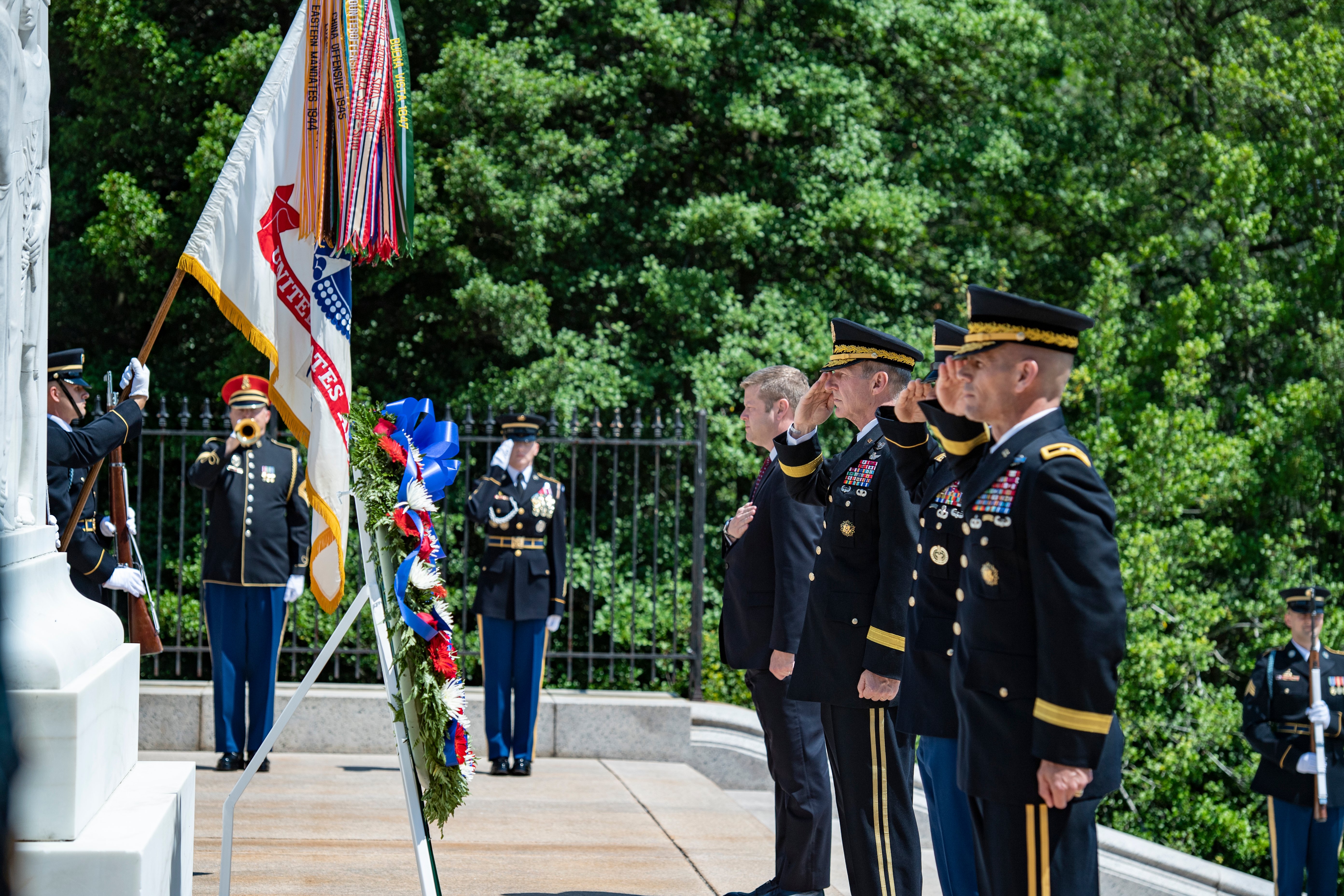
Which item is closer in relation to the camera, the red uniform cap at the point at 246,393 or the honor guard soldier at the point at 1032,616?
the honor guard soldier at the point at 1032,616

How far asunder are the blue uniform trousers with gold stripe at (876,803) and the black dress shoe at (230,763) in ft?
13.7

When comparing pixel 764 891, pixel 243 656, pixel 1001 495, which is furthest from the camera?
pixel 243 656

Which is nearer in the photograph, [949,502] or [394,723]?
[949,502]

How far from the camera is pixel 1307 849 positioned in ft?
24.2

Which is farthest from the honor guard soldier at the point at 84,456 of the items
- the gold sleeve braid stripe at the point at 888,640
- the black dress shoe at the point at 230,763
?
the gold sleeve braid stripe at the point at 888,640

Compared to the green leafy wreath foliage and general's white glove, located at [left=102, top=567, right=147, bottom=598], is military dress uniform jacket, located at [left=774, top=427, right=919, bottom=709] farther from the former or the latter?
general's white glove, located at [left=102, top=567, right=147, bottom=598]

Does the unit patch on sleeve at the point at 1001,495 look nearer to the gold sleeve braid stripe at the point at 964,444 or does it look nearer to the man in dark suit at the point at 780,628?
the gold sleeve braid stripe at the point at 964,444

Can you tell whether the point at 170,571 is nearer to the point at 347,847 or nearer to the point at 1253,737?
the point at 347,847

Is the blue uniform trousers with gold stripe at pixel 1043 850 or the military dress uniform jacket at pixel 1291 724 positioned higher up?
the blue uniform trousers with gold stripe at pixel 1043 850

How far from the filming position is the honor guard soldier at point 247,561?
267 inches

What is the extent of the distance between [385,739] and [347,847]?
233 centimetres

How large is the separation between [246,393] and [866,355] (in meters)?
4.22

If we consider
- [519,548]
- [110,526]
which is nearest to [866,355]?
[519,548]

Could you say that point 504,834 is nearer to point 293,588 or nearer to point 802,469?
point 293,588
